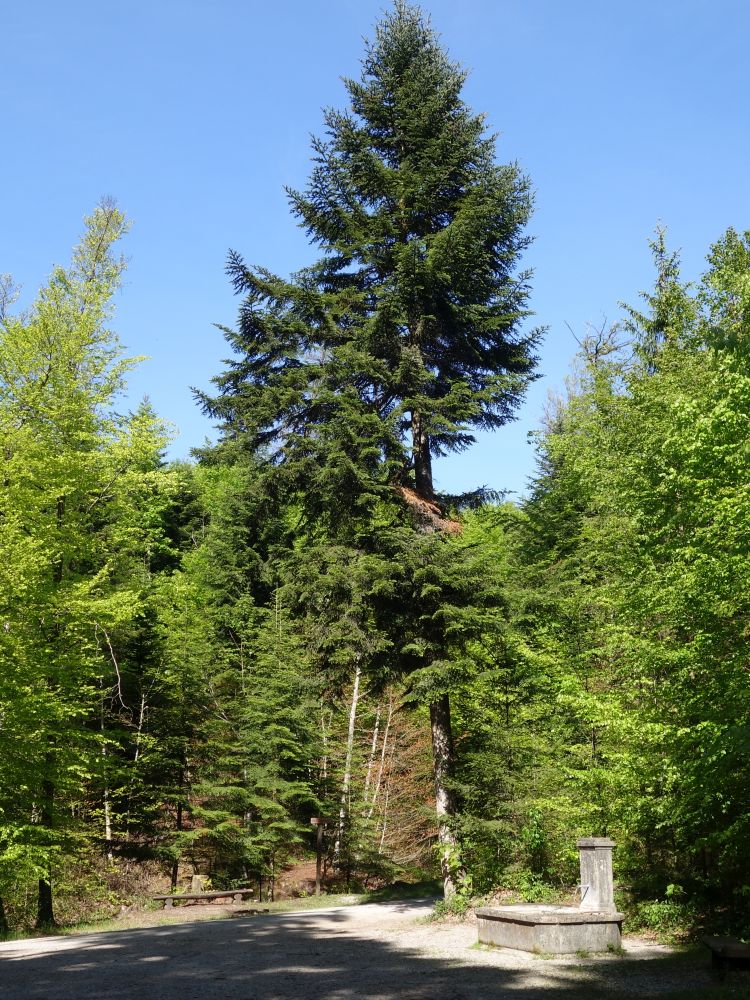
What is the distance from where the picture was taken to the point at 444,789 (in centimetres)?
1432

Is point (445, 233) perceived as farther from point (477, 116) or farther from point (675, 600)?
point (675, 600)

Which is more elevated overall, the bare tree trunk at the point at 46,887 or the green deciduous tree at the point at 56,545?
the green deciduous tree at the point at 56,545

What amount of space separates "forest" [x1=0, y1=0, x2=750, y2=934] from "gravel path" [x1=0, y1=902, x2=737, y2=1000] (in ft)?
6.67

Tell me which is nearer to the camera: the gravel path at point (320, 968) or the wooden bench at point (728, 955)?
the gravel path at point (320, 968)

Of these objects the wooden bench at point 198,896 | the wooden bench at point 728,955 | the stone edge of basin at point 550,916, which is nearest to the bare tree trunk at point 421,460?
the stone edge of basin at point 550,916

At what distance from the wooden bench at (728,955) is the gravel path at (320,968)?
25 cm

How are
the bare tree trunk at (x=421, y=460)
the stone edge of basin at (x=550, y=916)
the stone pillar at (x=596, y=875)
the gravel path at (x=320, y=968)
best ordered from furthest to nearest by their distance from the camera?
1. the bare tree trunk at (x=421, y=460)
2. the stone pillar at (x=596, y=875)
3. the stone edge of basin at (x=550, y=916)
4. the gravel path at (x=320, y=968)

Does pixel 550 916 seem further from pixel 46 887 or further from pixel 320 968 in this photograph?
pixel 46 887

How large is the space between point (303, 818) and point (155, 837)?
440 cm

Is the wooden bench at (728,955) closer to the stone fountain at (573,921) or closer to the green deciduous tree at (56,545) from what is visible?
the stone fountain at (573,921)

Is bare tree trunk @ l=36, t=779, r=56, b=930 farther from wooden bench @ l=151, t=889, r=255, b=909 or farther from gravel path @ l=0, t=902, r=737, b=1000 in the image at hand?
wooden bench @ l=151, t=889, r=255, b=909

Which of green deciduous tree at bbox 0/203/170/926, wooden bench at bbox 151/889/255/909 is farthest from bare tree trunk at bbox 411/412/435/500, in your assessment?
wooden bench at bbox 151/889/255/909

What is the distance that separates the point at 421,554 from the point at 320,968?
22.7 ft

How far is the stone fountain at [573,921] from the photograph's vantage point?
10352 millimetres
